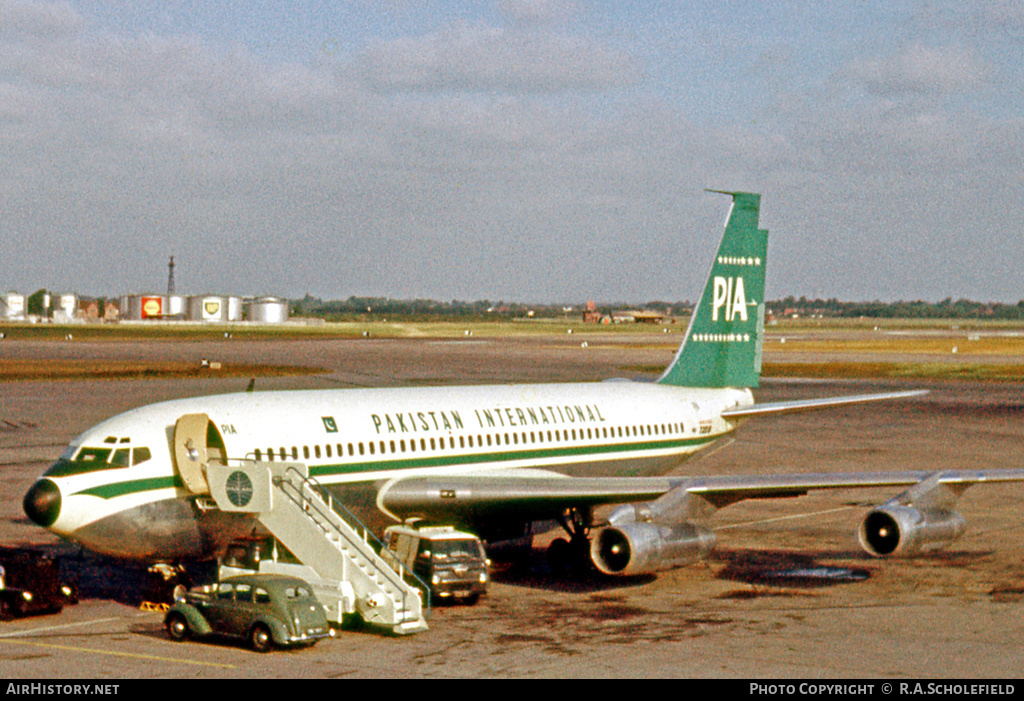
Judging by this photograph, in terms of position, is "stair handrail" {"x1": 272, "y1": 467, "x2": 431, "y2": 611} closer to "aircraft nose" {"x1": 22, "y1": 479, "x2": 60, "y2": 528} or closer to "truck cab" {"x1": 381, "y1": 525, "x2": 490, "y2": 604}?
Answer: "truck cab" {"x1": 381, "y1": 525, "x2": 490, "y2": 604}

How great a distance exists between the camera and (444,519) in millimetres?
28141

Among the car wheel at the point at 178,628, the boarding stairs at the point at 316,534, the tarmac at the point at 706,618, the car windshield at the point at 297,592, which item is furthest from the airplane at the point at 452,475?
the car windshield at the point at 297,592

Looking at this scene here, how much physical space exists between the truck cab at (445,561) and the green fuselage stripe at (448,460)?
205cm

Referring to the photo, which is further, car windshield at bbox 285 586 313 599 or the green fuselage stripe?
the green fuselage stripe

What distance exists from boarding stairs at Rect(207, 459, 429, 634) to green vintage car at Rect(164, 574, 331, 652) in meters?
1.00

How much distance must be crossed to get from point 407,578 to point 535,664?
595 centimetres

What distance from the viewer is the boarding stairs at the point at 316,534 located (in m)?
22.8

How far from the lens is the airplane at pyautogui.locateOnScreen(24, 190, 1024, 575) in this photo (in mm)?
23922

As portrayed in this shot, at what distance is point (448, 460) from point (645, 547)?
624 cm

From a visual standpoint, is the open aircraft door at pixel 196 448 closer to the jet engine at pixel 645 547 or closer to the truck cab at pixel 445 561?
the truck cab at pixel 445 561

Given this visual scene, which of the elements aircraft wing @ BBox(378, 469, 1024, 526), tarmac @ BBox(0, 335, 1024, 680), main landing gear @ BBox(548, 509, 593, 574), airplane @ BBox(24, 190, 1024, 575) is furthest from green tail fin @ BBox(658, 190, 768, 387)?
aircraft wing @ BBox(378, 469, 1024, 526)

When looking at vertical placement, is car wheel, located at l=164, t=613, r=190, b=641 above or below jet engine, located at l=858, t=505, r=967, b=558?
below

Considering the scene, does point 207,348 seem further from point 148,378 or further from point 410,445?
point 410,445

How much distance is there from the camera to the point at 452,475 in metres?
28.7
